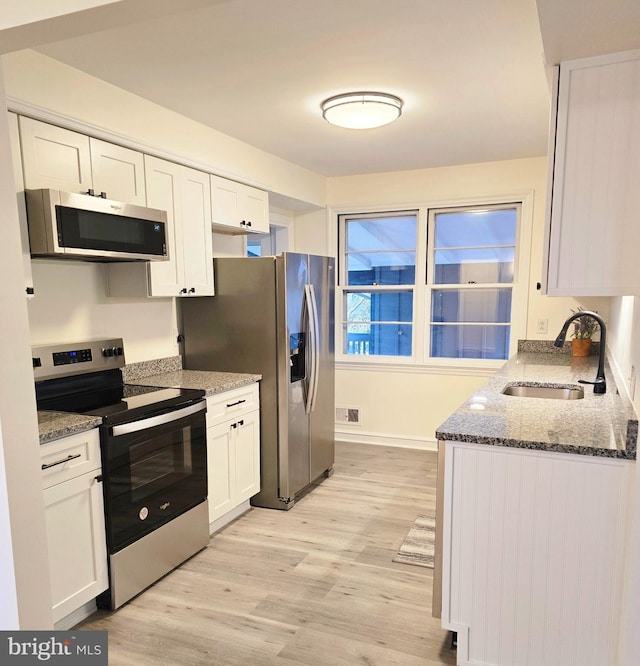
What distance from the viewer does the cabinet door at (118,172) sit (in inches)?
97.3

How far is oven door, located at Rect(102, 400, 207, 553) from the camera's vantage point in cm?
227

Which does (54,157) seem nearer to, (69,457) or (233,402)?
(69,457)

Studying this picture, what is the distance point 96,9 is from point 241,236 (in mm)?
2967

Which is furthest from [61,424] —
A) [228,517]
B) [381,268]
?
[381,268]

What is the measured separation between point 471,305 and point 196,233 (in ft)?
8.32

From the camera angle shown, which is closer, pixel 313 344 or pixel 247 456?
pixel 247 456

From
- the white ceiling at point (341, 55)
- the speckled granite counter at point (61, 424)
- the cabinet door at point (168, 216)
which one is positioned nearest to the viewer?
the white ceiling at point (341, 55)

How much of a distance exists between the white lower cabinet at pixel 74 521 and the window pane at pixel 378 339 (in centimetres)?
310

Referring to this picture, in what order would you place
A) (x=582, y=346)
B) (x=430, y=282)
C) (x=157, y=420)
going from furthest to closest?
(x=430, y=282) → (x=582, y=346) → (x=157, y=420)

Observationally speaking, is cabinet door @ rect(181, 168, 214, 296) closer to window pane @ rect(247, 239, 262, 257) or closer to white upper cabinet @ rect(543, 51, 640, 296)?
window pane @ rect(247, 239, 262, 257)


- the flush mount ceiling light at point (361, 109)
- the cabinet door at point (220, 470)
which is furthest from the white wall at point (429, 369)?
the cabinet door at point (220, 470)

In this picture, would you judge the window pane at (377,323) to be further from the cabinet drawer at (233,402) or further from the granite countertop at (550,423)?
the granite countertop at (550,423)

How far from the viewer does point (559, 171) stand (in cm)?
161

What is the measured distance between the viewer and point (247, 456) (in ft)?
10.8
